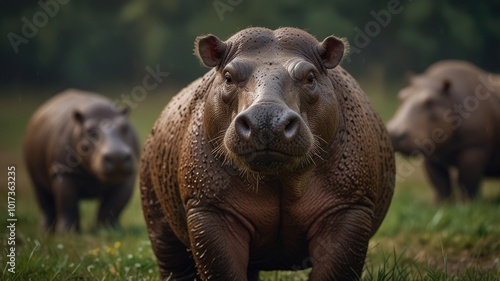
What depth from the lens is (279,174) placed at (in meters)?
4.30

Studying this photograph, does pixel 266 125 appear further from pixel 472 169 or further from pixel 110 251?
pixel 472 169

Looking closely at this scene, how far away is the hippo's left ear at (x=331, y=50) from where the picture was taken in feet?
14.5

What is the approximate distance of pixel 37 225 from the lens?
9.84m

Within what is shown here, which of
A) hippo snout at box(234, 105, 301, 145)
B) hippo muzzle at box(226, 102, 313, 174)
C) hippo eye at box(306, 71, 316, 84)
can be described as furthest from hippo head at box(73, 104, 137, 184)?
hippo snout at box(234, 105, 301, 145)

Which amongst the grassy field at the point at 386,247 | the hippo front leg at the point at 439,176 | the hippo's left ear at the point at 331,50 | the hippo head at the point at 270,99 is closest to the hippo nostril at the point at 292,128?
the hippo head at the point at 270,99

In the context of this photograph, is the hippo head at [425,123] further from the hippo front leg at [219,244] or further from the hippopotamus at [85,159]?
the hippo front leg at [219,244]

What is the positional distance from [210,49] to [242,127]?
0.76 m

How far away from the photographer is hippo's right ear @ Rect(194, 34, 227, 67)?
4.48 meters

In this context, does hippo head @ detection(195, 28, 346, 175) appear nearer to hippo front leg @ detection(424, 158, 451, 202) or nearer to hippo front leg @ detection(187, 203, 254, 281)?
hippo front leg @ detection(187, 203, 254, 281)

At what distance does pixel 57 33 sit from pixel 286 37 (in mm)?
13060

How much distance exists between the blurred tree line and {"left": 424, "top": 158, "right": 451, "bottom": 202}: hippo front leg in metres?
4.48

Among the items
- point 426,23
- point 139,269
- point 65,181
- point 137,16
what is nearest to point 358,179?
point 139,269

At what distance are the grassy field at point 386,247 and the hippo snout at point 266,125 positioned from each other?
1.15 m

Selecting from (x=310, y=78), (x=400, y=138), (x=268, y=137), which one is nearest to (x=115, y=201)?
(x=400, y=138)
